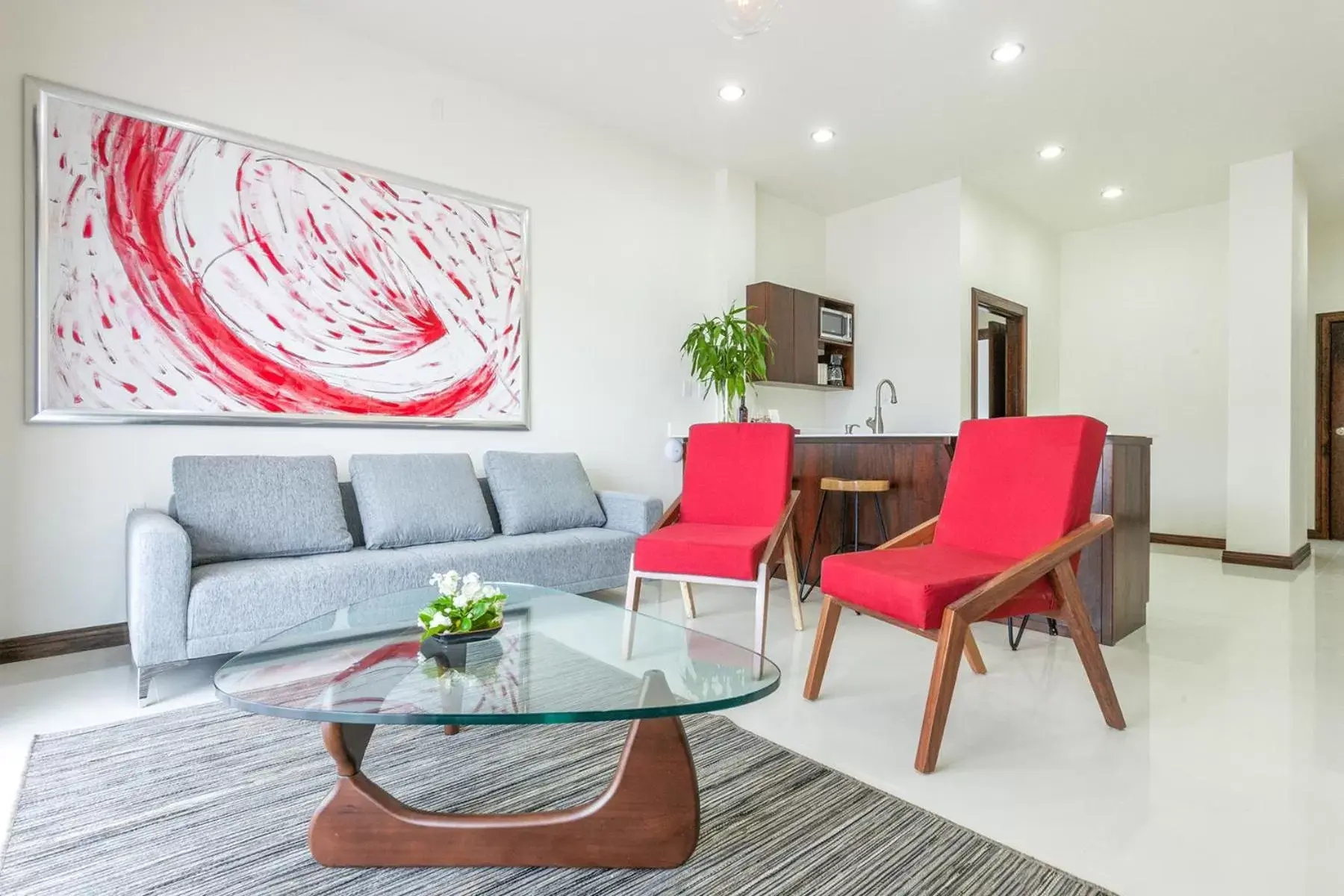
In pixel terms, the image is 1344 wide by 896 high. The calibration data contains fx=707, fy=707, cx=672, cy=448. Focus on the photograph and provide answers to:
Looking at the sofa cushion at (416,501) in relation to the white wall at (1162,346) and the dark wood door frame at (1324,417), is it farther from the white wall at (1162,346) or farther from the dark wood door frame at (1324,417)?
the dark wood door frame at (1324,417)

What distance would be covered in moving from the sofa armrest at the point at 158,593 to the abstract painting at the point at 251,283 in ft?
2.91

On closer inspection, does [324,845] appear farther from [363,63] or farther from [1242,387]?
[1242,387]

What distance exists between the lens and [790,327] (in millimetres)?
5395

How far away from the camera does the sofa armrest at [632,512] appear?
3.75 meters

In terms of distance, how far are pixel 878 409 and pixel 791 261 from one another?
5.88ft

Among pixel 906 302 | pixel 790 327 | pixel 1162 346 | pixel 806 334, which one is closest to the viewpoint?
pixel 790 327

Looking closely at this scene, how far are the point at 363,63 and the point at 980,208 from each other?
4556 mm

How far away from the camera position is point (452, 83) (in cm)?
390

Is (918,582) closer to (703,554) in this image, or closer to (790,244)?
(703,554)

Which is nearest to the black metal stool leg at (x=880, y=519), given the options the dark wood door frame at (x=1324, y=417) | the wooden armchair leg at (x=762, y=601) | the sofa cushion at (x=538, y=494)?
the wooden armchair leg at (x=762, y=601)

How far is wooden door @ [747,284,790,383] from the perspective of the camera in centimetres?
523

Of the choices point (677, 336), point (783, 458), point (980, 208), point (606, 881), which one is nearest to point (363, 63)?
point (677, 336)

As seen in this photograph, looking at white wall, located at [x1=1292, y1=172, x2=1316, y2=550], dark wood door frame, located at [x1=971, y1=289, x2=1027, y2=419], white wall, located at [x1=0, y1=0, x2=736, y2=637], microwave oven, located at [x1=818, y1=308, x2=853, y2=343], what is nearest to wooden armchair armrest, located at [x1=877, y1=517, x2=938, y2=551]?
white wall, located at [x1=0, y1=0, x2=736, y2=637]

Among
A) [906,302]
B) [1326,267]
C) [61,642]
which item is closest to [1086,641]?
[61,642]
